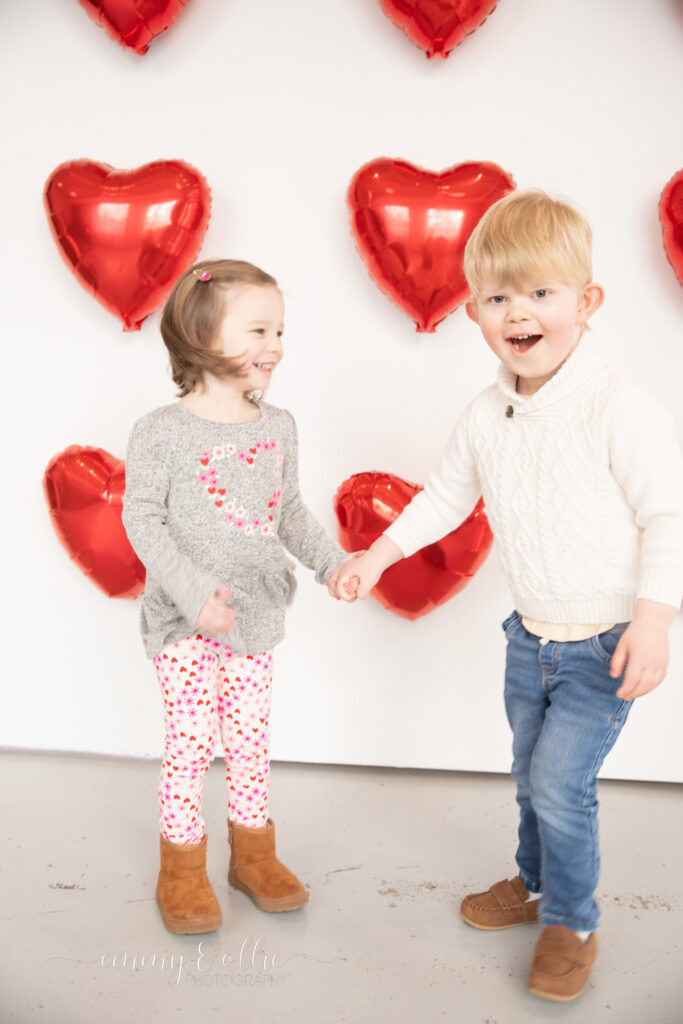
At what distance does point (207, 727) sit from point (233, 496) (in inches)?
13.6

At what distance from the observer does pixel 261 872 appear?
4.48 ft

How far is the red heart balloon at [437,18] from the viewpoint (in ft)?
5.11

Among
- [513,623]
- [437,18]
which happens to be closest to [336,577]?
[513,623]

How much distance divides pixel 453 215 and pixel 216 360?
564 millimetres

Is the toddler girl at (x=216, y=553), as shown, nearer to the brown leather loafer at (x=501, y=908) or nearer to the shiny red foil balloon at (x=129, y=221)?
the brown leather loafer at (x=501, y=908)

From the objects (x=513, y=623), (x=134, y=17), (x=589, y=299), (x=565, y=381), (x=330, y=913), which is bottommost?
(x=330, y=913)

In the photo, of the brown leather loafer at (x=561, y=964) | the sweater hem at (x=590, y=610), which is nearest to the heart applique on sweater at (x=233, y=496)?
the sweater hem at (x=590, y=610)

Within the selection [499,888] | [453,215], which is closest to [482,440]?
[453,215]

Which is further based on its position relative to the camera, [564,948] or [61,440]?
[61,440]

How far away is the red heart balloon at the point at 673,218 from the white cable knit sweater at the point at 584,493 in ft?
1.79

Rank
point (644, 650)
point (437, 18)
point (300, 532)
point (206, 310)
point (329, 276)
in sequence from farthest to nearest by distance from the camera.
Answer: point (329, 276) < point (437, 18) < point (300, 532) < point (206, 310) < point (644, 650)

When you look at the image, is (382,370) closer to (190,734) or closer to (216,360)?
(216,360)

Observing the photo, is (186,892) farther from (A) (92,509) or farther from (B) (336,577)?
(A) (92,509)

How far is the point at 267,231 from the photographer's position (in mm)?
1723
